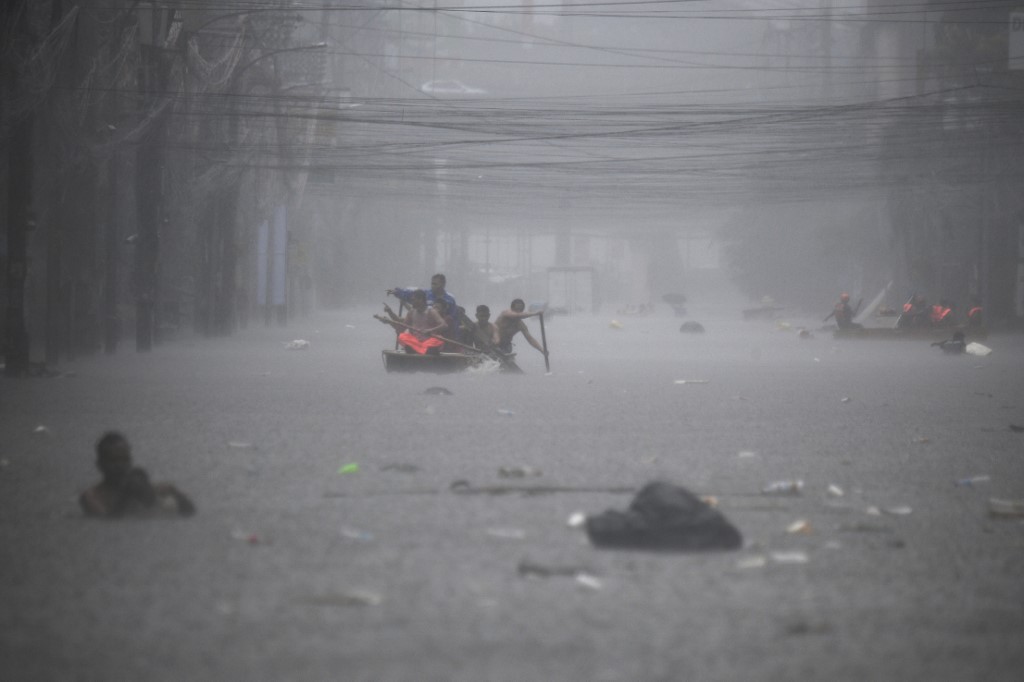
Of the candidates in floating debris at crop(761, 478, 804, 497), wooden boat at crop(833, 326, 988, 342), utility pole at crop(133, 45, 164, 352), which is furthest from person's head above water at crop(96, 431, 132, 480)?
wooden boat at crop(833, 326, 988, 342)

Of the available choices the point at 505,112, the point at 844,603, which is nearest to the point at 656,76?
the point at 505,112

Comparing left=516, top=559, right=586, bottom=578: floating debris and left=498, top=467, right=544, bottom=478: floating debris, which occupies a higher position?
left=516, top=559, right=586, bottom=578: floating debris

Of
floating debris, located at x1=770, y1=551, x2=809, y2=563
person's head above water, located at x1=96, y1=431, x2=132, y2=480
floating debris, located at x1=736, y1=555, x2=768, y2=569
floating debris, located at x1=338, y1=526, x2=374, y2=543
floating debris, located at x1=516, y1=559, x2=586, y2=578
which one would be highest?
person's head above water, located at x1=96, y1=431, x2=132, y2=480

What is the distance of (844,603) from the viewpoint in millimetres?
5047

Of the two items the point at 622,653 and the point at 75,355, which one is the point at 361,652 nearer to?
the point at 622,653

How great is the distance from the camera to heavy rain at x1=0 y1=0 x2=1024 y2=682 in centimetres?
454

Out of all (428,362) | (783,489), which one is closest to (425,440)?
(783,489)

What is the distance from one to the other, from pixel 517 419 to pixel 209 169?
1805cm

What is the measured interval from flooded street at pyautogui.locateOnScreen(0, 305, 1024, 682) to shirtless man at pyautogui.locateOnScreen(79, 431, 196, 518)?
6.2 inches

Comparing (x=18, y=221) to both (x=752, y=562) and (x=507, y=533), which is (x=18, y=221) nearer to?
(x=507, y=533)

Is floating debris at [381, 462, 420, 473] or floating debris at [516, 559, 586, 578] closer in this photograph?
floating debris at [516, 559, 586, 578]

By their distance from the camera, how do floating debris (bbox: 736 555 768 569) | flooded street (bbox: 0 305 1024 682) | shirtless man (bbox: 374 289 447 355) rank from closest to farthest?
flooded street (bbox: 0 305 1024 682) < floating debris (bbox: 736 555 768 569) < shirtless man (bbox: 374 289 447 355)

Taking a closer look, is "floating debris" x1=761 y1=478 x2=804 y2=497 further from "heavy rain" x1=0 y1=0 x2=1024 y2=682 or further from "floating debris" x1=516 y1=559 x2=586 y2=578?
"floating debris" x1=516 y1=559 x2=586 y2=578

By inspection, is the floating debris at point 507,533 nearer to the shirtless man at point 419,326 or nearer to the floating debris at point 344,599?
the floating debris at point 344,599
